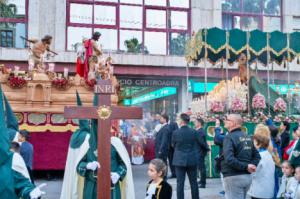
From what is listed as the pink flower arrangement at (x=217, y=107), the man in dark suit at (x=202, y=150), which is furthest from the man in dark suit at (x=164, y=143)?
the pink flower arrangement at (x=217, y=107)

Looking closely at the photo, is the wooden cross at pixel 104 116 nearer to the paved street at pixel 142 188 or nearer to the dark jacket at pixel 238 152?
the dark jacket at pixel 238 152

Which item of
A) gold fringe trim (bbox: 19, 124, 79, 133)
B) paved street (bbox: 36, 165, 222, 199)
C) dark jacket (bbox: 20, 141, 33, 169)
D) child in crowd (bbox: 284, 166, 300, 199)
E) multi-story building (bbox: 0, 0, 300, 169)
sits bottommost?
paved street (bbox: 36, 165, 222, 199)

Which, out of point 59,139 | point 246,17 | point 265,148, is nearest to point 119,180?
point 265,148

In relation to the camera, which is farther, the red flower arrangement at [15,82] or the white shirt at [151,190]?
the red flower arrangement at [15,82]

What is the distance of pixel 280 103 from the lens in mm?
14820

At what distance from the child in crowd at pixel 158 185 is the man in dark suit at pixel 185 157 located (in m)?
3.79

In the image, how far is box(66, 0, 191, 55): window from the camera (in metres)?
25.0

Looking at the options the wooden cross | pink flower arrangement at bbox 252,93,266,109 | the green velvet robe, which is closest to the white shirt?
the wooden cross

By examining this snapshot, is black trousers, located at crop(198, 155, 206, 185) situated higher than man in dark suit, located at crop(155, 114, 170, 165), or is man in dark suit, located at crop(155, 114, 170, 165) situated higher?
man in dark suit, located at crop(155, 114, 170, 165)

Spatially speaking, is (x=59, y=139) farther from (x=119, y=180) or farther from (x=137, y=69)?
(x=137, y=69)

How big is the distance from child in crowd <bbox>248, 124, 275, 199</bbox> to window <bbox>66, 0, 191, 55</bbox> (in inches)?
722

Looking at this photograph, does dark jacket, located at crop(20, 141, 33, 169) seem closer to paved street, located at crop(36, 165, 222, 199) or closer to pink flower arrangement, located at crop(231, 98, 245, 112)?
paved street, located at crop(36, 165, 222, 199)

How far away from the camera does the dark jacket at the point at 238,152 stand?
6840 mm

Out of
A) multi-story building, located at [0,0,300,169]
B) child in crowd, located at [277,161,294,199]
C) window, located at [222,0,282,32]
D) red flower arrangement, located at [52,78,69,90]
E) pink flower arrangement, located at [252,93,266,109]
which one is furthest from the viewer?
window, located at [222,0,282,32]
